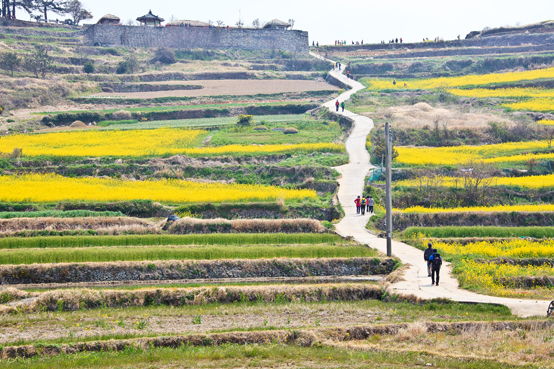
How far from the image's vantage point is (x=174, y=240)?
23.2 meters

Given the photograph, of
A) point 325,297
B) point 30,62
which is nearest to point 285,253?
point 325,297

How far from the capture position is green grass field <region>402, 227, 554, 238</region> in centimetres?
2369

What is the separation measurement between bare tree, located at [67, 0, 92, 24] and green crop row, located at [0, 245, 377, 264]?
94.1 m

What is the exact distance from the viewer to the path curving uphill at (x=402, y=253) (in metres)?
15.1

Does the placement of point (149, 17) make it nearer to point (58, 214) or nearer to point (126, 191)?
point (126, 191)

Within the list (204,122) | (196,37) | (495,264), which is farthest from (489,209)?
(196,37)

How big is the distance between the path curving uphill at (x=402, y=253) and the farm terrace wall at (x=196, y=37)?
5668 centimetres

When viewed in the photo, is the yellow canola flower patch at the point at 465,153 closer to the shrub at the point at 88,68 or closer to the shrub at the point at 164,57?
the shrub at the point at 88,68

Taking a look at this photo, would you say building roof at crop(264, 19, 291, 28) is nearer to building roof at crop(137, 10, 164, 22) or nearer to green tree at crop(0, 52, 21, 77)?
building roof at crop(137, 10, 164, 22)

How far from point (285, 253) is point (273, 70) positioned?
216 feet

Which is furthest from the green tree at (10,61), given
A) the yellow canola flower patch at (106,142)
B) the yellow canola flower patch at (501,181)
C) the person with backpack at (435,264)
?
the person with backpack at (435,264)

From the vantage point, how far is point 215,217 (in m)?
27.4

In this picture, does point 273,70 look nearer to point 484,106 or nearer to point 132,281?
point 484,106

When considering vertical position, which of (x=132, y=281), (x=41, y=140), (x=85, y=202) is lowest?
(x=132, y=281)
